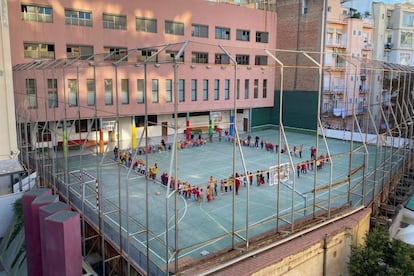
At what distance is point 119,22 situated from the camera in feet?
88.2

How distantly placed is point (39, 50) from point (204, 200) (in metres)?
14.6

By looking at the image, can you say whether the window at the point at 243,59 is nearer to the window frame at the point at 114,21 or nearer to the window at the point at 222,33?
the window at the point at 222,33

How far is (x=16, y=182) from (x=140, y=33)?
15.1 metres

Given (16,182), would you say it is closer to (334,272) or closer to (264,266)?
(264,266)

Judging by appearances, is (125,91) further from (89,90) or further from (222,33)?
(222,33)

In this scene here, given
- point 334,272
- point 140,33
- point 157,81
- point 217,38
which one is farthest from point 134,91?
point 334,272

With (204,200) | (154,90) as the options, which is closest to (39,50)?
(154,90)

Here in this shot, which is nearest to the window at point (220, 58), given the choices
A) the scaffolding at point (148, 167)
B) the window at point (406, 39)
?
the scaffolding at point (148, 167)

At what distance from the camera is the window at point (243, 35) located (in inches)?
1355

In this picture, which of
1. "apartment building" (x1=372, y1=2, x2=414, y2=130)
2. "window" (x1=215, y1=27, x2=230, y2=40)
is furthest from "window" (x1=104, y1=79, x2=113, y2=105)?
"apartment building" (x1=372, y1=2, x2=414, y2=130)

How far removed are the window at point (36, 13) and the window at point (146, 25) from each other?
625cm

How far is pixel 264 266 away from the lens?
9.77 m

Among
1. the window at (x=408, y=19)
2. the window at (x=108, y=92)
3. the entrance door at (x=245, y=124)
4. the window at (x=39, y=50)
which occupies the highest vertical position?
the window at (x=408, y=19)

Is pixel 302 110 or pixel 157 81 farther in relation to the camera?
pixel 302 110
